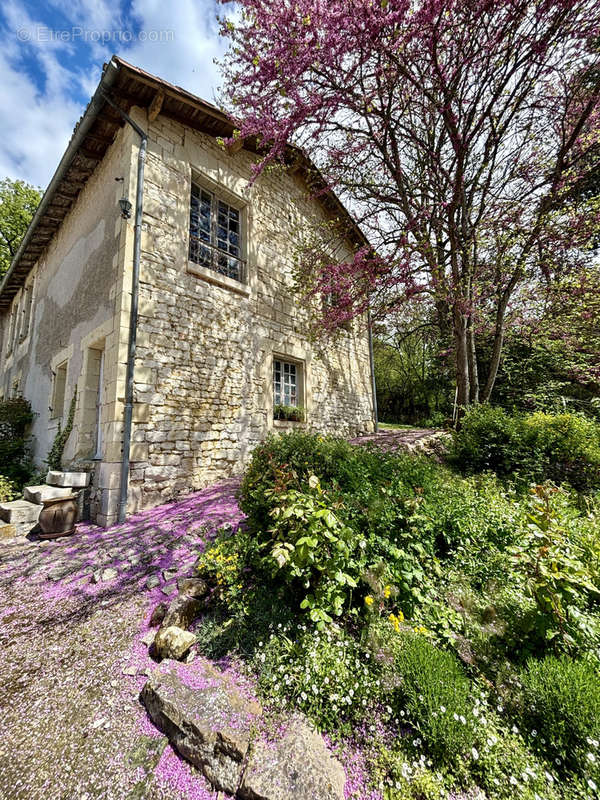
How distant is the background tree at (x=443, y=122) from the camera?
4.27 m

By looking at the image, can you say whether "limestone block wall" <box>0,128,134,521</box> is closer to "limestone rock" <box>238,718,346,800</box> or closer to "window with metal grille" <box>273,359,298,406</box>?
"window with metal grille" <box>273,359,298,406</box>

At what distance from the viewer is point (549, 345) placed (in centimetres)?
789

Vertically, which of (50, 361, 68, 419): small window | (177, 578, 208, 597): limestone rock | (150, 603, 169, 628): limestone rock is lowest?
(150, 603, 169, 628): limestone rock

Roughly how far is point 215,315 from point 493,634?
5474 millimetres

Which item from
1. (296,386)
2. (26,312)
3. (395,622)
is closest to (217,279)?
(296,386)

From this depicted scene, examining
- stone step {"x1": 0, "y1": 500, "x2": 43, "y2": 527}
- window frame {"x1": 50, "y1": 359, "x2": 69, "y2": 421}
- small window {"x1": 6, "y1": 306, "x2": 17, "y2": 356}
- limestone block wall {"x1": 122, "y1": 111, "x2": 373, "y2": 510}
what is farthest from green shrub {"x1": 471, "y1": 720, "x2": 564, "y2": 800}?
small window {"x1": 6, "y1": 306, "x2": 17, "y2": 356}

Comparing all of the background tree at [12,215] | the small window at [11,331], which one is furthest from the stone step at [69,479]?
the background tree at [12,215]

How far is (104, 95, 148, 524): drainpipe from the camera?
420 cm

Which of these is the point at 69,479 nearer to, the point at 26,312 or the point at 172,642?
the point at 172,642

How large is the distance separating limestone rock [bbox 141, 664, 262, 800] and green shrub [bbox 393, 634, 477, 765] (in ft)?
2.62

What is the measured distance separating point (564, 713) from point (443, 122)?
8.30 meters

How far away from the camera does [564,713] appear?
4.67 feet

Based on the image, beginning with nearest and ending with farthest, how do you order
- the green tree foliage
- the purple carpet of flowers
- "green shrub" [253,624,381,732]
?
1. the purple carpet of flowers
2. "green shrub" [253,624,381,732]
3. the green tree foliage

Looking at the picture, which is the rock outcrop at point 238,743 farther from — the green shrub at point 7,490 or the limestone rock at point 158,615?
the green shrub at point 7,490
